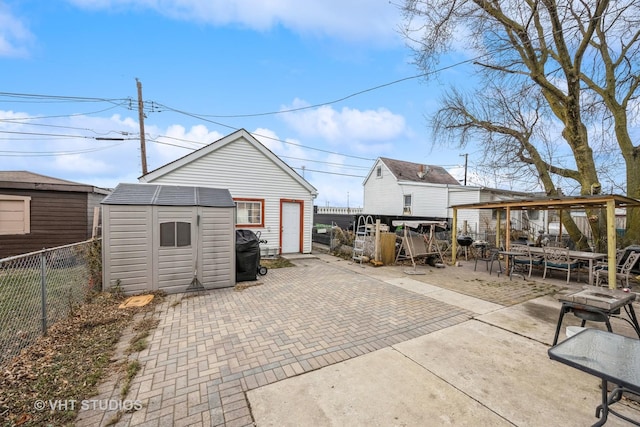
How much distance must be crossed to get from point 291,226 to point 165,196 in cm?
580

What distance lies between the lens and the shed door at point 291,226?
10.9 metres

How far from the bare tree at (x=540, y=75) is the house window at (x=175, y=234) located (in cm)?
759

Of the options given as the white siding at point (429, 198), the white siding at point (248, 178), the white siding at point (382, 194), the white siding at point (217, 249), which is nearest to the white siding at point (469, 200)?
the white siding at point (429, 198)

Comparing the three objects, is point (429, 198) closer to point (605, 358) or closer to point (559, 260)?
point (559, 260)

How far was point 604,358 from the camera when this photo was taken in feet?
5.81

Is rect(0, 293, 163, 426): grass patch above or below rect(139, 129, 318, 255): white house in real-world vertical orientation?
below

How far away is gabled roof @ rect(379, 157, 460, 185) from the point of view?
19.4m

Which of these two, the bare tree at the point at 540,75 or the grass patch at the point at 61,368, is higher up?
the bare tree at the point at 540,75

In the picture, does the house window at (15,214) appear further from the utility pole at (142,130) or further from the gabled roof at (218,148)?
the utility pole at (142,130)

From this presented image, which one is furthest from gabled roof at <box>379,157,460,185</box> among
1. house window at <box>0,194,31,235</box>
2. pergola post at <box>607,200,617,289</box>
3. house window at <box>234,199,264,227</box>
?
house window at <box>0,194,31,235</box>

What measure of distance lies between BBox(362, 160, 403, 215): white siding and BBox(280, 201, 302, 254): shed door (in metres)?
10.0

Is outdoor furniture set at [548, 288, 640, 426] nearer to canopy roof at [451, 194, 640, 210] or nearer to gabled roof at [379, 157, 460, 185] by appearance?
canopy roof at [451, 194, 640, 210]

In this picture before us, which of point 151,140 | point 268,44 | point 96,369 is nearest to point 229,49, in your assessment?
point 268,44

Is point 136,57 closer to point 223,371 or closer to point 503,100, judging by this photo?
point 223,371
